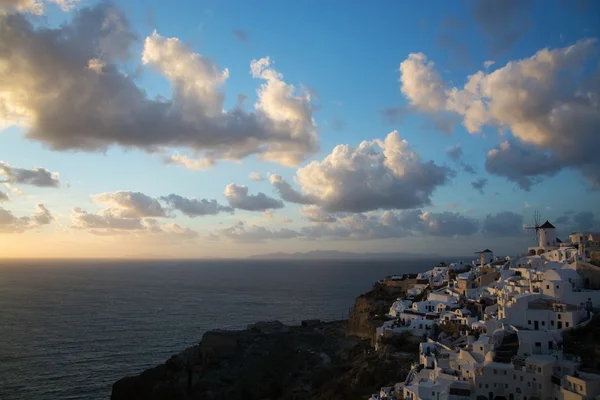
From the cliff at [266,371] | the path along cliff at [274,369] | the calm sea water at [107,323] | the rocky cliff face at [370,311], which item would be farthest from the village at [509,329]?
the calm sea water at [107,323]

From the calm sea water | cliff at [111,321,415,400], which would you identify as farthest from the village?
the calm sea water

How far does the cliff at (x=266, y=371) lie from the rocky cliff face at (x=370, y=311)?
10.5ft

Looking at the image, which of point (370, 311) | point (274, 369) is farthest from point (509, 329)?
point (370, 311)

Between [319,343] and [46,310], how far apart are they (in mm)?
63816

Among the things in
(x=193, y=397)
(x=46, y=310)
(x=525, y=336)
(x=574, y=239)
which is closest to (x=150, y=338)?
(x=193, y=397)

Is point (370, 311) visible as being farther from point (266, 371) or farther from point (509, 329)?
point (509, 329)

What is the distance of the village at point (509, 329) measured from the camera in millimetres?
29703

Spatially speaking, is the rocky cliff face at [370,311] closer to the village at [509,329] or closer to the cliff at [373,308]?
the cliff at [373,308]

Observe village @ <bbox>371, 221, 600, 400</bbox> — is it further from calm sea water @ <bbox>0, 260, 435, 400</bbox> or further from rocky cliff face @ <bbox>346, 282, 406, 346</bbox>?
calm sea water @ <bbox>0, 260, 435, 400</bbox>

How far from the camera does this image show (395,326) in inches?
2060

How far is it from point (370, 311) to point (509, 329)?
32.9 metres

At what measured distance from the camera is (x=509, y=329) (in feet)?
124

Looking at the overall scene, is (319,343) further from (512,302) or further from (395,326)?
(512,302)

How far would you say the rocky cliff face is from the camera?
217 feet
